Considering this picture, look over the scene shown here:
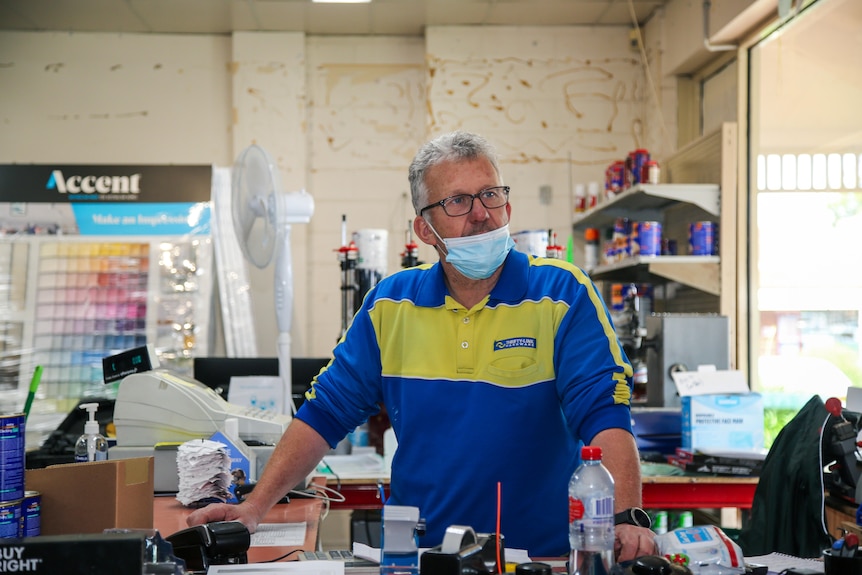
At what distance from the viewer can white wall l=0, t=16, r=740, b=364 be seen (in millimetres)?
6117

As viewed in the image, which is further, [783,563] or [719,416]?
[719,416]

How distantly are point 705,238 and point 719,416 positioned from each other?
1.20 metres

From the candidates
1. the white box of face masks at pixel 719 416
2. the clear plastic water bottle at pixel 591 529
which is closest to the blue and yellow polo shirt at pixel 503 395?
the clear plastic water bottle at pixel 591 529

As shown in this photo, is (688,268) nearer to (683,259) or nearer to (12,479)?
(683,259)

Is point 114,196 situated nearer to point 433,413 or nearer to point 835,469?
point 433,413

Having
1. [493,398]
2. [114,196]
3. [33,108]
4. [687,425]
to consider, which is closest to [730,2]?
[687,425]

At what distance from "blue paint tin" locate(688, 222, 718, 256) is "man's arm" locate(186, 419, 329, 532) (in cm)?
287

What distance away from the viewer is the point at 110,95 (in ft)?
20.4

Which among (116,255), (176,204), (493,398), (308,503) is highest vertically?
(176,204)

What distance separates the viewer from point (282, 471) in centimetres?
210

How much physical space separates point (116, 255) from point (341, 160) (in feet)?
5.59

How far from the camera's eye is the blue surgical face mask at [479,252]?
2.12 metres

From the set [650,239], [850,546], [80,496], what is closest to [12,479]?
[80,496]

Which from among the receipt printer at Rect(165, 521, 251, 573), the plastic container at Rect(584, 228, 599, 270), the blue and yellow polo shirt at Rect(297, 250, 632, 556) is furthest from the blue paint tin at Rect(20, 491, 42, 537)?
the plastic container at Rect(584, 228, 599, 270)
